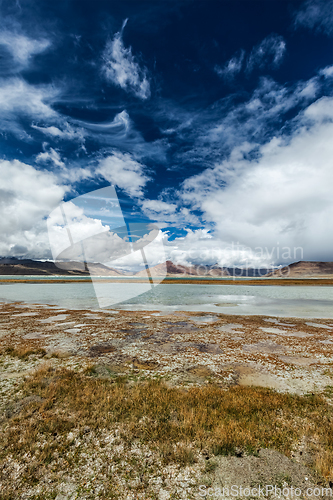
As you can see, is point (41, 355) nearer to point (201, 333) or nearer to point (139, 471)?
point (139, 471)

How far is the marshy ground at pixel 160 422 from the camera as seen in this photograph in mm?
4637

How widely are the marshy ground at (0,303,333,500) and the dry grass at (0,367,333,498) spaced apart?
0.11 feet

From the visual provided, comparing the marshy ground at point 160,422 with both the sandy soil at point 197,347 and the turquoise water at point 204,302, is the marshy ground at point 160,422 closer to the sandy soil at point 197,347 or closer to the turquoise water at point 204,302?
the sandy soil at point 197,347

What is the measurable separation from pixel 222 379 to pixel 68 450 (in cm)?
692

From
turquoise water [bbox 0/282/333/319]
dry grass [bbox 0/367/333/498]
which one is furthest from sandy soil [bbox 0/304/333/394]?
turquoise water [bbox 0/282/333/319]

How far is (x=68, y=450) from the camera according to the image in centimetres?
536

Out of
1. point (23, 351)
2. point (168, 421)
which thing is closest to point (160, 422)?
point (168, 421)

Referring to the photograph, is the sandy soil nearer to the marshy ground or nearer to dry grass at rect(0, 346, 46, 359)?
the marshy ground

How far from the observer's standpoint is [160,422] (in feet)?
21.0

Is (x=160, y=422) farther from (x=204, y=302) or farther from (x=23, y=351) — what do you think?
(x=204, y=302)

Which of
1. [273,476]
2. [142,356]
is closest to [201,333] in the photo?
[142,356]

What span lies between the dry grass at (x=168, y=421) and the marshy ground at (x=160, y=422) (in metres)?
0.03

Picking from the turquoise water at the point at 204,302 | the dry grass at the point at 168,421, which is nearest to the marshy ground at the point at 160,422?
the dry grass at the point at 168,421

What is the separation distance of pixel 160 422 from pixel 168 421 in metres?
0.25
